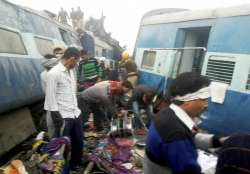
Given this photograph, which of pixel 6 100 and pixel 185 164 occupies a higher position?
pixel 185 164

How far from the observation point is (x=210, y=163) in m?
3.54

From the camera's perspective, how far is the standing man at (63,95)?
4625mm

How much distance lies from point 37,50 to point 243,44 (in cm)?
422

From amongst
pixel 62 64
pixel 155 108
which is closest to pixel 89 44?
pixel 155 108

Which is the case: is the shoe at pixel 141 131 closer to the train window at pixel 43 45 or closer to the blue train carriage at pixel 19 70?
the blue train carriage at pixel 19 70

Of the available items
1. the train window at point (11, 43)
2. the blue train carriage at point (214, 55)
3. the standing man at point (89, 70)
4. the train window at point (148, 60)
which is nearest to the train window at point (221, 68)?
the blue train carriage at point (214, 55)

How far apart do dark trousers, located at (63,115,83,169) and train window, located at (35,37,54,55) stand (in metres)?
3.16

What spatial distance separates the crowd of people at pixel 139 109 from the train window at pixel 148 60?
1.00 feet

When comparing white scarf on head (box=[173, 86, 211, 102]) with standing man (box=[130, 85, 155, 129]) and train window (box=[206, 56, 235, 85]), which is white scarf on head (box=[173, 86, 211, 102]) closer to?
train window (box=[206, 56, 235, 85])

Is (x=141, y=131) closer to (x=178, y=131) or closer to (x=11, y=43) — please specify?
(x=11, y=43)

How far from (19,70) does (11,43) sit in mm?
Answer: 519

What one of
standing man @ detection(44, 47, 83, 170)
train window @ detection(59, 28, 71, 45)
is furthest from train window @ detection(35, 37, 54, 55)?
standing man @ detection(44, 47, 83, 170)

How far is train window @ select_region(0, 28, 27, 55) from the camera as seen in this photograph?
587 cm

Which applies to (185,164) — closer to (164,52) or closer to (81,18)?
(164,52)
